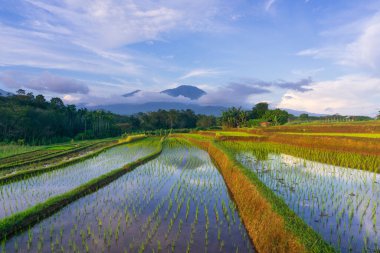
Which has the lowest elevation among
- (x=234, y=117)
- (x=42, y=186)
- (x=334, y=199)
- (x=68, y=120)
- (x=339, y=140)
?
(x=42, y=186)

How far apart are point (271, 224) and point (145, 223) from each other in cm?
316

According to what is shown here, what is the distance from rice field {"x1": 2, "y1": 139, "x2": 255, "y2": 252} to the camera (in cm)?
598

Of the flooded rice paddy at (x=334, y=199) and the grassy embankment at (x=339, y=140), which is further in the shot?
the grassy embankment at (x=339, y=140)

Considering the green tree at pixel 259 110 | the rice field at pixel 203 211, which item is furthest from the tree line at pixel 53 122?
the rice field at pixel 203 211

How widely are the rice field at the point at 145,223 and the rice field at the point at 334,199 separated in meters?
1.81

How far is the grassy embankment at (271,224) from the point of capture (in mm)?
4867

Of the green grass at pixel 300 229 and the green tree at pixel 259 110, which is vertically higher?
the green tree at pixel 259 110

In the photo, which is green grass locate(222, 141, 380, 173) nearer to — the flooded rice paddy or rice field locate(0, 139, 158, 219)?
the flooded rice paddy

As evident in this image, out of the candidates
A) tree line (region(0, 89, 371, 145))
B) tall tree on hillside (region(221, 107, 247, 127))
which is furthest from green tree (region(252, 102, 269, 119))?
tall tree on hillside (region(221, 107, 247, 127))

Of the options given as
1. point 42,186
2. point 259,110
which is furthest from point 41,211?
point 259,110

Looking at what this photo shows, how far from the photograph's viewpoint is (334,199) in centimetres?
819

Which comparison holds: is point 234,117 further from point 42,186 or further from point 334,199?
point 334,199

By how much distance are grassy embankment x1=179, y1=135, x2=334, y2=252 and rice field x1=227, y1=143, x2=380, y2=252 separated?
0.78 metres

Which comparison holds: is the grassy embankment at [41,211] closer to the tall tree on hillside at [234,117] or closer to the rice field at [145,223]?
the rice field at [145,223]
